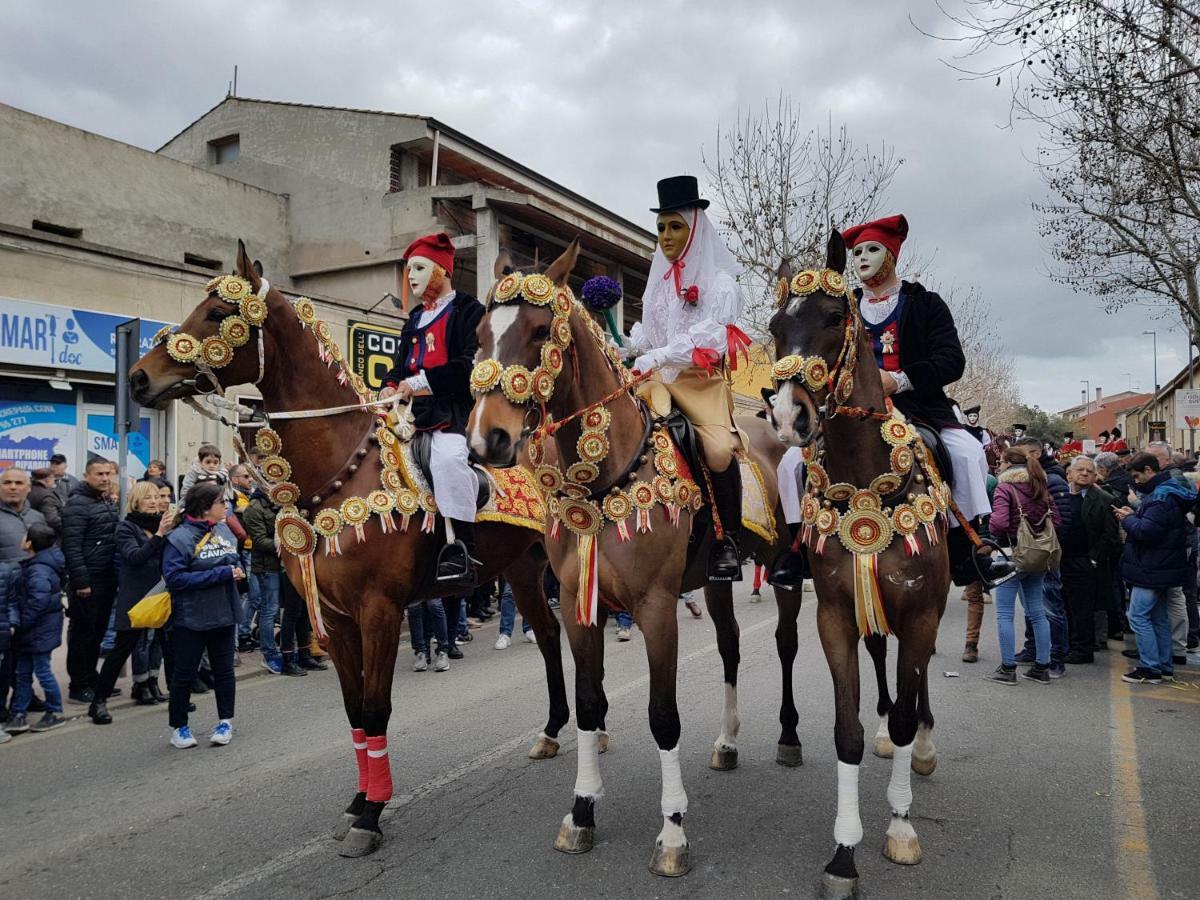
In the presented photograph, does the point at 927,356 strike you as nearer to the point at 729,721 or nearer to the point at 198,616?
the point at 729,721

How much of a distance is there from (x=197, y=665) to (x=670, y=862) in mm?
4166

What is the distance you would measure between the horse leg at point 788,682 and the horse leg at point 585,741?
153 centimetres

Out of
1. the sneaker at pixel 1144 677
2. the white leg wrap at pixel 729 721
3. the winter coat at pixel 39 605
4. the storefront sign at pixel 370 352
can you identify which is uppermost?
the storefront sign at pixel 370 352

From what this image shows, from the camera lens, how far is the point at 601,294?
464 centimetres

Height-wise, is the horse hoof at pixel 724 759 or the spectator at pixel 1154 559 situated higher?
the spectator at pixel 1154 559

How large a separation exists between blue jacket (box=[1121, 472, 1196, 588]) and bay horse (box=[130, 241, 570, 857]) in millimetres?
6620

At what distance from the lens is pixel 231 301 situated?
13.7 feet

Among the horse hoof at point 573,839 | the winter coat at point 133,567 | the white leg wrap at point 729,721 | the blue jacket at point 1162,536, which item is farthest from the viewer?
the blue jacket at point 1162,536

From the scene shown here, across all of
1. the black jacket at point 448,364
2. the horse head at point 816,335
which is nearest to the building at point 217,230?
the black jacket at point 448,364

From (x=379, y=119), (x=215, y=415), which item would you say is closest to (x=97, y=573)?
(x=215, y=415)

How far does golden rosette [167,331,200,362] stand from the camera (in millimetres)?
4102

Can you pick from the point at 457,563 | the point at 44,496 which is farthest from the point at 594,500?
the point at 44,496

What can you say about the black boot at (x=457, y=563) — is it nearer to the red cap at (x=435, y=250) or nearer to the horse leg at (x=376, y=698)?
the horse leg at (x=376, y=698)

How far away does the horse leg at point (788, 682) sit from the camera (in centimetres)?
A: 502
